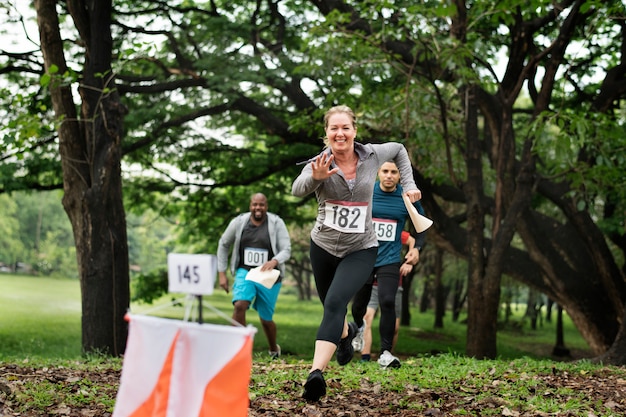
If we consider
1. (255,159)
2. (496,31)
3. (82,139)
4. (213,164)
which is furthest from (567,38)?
(213,164)

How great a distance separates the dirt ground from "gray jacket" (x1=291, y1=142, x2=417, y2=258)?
115 centimetres

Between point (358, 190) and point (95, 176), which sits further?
point (95, 176)

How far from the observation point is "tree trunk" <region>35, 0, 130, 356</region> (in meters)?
11.4

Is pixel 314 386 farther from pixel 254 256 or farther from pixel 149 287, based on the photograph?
pixel 149 287

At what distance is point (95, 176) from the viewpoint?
11.4m

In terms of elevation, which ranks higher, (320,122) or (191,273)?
(320,122)

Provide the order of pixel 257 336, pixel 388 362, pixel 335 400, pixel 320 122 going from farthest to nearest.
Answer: pixel 257 336 → pixel 320 122 → pixel 388 362 → pixel 335 400

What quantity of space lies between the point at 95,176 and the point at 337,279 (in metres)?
6.77

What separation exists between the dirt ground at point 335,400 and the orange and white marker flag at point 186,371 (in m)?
1.87

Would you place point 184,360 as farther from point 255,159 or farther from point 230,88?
point 255,159

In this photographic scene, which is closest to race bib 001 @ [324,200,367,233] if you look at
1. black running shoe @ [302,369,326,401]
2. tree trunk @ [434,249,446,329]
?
black running shoe @ [302,369,326,401]

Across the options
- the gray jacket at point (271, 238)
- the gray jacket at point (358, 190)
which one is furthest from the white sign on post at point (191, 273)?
the gray jacket at point (271, 238)

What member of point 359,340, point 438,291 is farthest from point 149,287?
point 438,291

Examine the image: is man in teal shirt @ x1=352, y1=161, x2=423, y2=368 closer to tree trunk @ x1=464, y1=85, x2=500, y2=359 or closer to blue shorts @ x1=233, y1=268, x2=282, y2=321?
blue shorts @ x1=233, y1=268, x2=282, y2=321
